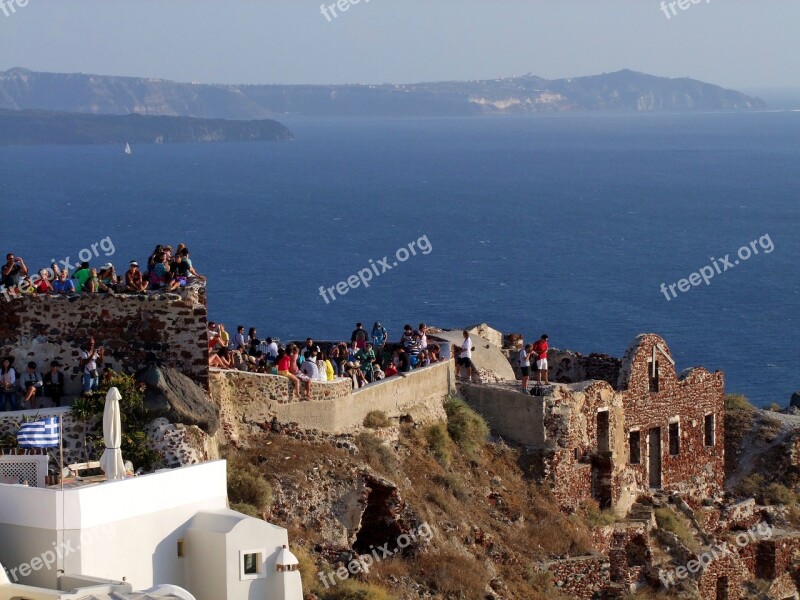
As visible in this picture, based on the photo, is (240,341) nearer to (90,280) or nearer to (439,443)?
(439,443)

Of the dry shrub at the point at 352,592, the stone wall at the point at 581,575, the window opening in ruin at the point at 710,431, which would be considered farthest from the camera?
the window opening in ruin at the point at 710,431

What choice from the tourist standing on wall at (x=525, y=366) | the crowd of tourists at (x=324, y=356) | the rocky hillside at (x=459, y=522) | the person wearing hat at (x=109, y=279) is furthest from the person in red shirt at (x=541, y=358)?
the person wearing hat at (x=109, y=279)

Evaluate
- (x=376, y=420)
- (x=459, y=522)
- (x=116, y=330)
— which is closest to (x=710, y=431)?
(x=459, y=522)

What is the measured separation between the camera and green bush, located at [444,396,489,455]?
157ft

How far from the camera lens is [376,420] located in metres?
44.7

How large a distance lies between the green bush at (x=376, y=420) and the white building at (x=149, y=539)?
1061cm

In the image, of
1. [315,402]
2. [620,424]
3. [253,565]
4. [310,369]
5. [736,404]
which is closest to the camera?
[253,565]

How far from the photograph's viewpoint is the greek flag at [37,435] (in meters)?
34.3

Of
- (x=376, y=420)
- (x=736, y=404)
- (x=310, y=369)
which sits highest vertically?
(x=310, y=369)

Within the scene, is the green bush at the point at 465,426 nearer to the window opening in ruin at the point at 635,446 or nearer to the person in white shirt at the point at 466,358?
the person in white shirt at the point at 466,358

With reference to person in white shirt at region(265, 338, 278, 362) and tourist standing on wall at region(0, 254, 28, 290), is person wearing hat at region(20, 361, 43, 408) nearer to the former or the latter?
tourist standing on wall at region(0, 254, 28, 290)

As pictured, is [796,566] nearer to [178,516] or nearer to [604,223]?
[178,516]

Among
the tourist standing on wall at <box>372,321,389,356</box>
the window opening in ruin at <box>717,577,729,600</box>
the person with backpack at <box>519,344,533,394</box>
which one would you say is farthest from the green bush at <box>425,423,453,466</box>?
the window opening in ruin at <box>717,577,729,600</box>

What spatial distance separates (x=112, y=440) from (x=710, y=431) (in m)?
28.8
